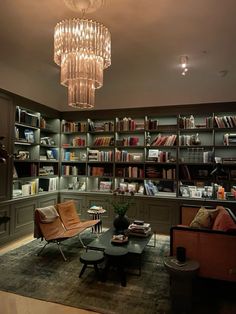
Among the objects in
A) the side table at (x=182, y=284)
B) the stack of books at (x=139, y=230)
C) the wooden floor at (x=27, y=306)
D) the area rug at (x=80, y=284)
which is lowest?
the wooden floor at (x=27, y=306)

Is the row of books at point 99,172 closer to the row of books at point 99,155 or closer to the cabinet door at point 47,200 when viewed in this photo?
the row of books at point 99,155

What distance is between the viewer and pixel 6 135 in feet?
14.0

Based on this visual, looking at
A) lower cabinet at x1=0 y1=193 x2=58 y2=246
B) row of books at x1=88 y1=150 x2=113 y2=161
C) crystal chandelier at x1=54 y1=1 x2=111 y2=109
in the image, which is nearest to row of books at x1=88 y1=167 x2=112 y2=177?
row of books at x1=88 y1=150 x2=113 y2=161

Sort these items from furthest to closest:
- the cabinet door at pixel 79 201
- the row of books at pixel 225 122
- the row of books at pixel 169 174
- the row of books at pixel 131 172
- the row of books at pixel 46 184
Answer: the cabinet door at pixel 79 201 → the row of books at pixel 46 184 → the row of books at pixel 131 172 → the row of books at pixel 169 174 → the row of books at pixel 225 122

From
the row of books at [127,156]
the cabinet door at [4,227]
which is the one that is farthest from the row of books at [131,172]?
the cabinet door at [4,227]

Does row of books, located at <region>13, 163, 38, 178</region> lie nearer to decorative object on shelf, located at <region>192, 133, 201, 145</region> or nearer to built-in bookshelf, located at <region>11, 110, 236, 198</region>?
built-in bookshelf, located at <region>11, 110, 236, 198</region>

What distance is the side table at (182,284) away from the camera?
2408 mm

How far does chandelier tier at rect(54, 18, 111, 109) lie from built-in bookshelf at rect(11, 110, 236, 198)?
96.8 inches

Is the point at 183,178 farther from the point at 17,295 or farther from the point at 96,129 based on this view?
the point at 17,295

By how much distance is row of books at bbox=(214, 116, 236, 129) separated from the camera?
4736 mm

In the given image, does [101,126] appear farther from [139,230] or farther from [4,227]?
[4,227]

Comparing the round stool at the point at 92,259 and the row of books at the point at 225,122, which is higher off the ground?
the row of books at the point at 225,122

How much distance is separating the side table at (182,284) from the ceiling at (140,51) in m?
2.64

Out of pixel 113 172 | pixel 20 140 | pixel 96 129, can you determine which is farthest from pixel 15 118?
pixel 113 172
